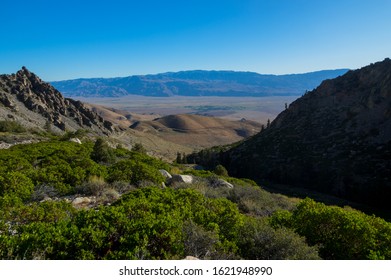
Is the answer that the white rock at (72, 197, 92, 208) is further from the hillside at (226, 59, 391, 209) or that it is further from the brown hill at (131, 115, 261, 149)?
the brown hill at (131, 115, 261, 149)

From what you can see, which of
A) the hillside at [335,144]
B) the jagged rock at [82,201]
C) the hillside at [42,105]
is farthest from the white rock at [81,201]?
the hillside at [42,105]

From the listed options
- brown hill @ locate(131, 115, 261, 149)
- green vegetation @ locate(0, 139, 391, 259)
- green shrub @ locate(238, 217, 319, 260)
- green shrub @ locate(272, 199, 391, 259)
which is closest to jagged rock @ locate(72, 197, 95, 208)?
green vegetation @ locate(0, 139, 391, 259)

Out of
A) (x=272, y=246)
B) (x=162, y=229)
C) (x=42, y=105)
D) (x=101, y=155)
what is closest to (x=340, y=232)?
(x=272, y=246)

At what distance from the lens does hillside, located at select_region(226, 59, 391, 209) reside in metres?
38.8

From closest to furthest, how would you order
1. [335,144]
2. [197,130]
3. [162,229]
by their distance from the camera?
1. [162,229]
2. [335,144]
3. [197,130]

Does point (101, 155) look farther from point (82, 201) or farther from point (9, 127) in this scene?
point (9, 127)

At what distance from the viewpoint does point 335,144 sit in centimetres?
4572

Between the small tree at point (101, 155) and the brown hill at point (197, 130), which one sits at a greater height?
the small tree at point (101, 155)

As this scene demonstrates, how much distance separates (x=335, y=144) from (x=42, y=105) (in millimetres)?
64447

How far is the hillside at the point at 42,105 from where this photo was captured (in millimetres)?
68375

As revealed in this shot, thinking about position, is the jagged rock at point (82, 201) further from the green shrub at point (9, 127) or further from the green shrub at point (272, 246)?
the green shrub at point (9, 127)

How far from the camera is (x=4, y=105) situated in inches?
2479

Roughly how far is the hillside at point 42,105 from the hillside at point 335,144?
41171 millimetres

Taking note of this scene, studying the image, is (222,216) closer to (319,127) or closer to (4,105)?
(319,127)
